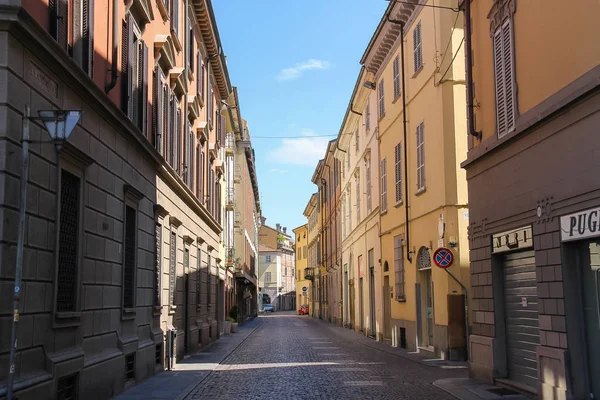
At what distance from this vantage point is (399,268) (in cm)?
2389

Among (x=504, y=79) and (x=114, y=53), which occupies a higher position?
(x=114, y=53)

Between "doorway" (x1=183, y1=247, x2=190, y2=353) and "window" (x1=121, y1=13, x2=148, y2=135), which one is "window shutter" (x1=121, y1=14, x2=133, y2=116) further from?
"doorway" (x1=183, y1=247, x2=190, y2=353)

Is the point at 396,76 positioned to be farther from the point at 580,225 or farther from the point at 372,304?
the point at 580,225

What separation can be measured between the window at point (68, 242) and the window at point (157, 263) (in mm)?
6024

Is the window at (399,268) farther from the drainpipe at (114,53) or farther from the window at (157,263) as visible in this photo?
the drainpipe at (114,53)

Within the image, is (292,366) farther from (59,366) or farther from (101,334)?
(59,366)

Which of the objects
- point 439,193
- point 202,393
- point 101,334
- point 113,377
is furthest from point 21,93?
point 439,193

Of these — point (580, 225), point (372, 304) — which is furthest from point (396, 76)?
A: point (580, 225)

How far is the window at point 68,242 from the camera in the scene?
945 centimetres

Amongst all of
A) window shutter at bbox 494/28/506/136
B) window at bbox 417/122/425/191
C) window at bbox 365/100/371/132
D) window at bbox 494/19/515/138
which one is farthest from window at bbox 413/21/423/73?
window at bbox 365/100/371/132

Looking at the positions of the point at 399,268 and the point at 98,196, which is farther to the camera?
the point at 399,268

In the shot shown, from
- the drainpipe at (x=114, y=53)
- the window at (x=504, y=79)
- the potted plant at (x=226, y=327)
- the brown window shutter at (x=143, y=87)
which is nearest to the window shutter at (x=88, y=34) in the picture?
the drainpipe at (x=114, y=53)

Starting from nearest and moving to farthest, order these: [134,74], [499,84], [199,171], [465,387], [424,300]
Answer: [465,387]
[499,84]
[134,74]
[424,300]
[199,171]

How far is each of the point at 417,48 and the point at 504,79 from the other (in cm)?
917
